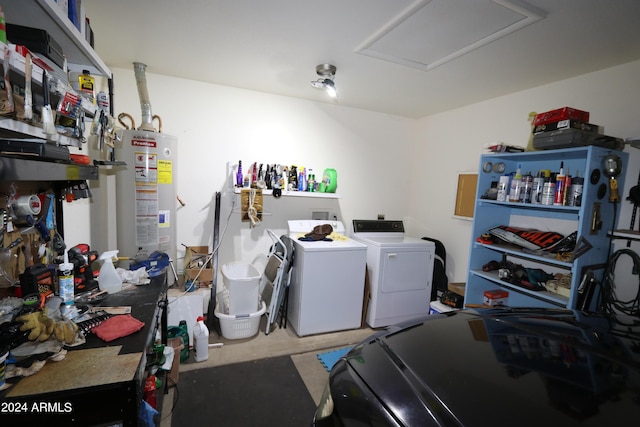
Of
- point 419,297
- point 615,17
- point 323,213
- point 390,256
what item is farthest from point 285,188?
point 615,17

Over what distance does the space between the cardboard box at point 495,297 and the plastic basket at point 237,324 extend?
82.6 inches

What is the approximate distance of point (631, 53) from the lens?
1.90 metres

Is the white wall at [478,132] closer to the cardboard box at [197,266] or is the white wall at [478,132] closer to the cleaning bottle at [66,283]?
the cardboard box at [197,266]

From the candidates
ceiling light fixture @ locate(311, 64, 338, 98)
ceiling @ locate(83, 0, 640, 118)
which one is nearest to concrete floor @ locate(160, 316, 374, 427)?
ceiling light fixture @ locate(311, 64, 338, 98)

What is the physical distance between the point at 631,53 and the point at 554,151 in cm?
79

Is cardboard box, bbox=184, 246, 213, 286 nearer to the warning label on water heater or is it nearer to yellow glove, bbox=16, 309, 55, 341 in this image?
the warning label on water heater

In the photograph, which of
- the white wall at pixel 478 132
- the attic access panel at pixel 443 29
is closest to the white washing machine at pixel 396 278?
the white wall at pixel 478 132

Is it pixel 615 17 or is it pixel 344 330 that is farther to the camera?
pixel 344 330

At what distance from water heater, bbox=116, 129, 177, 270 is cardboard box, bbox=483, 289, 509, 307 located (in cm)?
291

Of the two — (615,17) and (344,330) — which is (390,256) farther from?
(615,17)

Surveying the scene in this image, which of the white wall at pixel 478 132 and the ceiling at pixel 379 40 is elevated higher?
the ceiling at pixel 379 40

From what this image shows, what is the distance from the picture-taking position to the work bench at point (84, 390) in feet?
2.66

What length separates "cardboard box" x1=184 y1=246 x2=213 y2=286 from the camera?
8.77 ft

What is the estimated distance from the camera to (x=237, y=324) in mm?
2648
